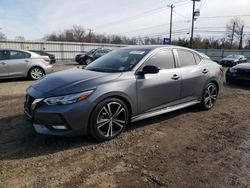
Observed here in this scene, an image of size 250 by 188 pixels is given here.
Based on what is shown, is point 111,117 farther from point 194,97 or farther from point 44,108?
point 194,97

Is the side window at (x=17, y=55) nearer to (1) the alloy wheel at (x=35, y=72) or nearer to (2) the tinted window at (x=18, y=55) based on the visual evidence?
(2) the tinted window at (x=18, y=55)

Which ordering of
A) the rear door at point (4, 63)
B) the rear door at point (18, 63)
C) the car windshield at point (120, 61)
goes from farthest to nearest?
the rear door at point (18, 63), the rear door at point (4, 63), the car windshield at point (120, 61)

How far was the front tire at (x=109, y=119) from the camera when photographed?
149 inches

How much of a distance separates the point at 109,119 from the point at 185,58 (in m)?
2.36

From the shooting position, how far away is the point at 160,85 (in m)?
4.57

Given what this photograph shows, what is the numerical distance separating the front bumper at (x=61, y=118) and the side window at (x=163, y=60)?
158 centimetres

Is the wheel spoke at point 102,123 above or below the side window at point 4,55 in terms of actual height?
below

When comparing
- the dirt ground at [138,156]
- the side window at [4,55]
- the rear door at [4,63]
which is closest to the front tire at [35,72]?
the rear door at [4,63]

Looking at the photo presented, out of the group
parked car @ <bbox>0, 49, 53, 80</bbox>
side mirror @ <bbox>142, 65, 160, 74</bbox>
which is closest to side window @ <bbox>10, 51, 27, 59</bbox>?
parked car @ <bbox>0, 49, 53, 80</bbox>

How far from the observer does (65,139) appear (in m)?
4.02

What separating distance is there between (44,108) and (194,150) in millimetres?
2286

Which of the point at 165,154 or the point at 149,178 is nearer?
the point at 149,178

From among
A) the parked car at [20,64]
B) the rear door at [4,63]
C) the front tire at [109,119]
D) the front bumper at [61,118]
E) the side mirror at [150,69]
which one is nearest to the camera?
the front bumper at [61,118]

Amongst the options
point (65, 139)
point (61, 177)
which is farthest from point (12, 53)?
point (61, 177)
